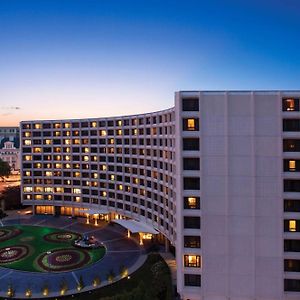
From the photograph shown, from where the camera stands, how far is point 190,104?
1813 inches

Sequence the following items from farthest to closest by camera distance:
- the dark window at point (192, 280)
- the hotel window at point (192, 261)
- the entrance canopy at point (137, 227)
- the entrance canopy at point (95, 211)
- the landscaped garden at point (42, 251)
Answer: the entrance canopy at point (95, 211) < the entrance canopy at point (137, 227) < the landscaped garden at point (42, 251) < the dark window at point (192, 280) < the hotel window at point (192, 261)

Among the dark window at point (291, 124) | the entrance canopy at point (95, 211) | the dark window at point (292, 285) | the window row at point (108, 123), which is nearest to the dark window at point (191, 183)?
the dark window at point (291, 124)

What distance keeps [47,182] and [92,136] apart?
74.8 feet

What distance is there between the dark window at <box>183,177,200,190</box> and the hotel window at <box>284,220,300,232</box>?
13.7 meters

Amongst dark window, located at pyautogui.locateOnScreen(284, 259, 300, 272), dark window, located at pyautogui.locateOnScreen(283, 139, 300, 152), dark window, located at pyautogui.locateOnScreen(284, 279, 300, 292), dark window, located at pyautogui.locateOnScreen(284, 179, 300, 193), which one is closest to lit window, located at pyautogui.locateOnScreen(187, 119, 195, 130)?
dark window, located at pyautogui.locateOnScreen(283, 139, 300, 152)

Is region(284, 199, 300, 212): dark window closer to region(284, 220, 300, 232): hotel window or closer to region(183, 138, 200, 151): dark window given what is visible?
region(284, 220, 300, 232): hotel window

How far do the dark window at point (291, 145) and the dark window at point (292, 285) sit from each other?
19.1 meters

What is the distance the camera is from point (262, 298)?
4497 centimetres

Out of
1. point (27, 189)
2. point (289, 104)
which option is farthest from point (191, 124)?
point (27, 189)

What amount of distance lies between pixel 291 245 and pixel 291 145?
14.6 meters

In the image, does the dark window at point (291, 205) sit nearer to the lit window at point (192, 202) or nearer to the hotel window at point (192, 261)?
the lit window at point (192, 202)

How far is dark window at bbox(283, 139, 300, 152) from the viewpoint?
44.2 metres

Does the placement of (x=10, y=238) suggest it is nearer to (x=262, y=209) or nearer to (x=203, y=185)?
(x=203, y=185)

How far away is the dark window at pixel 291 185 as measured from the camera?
44.3m
